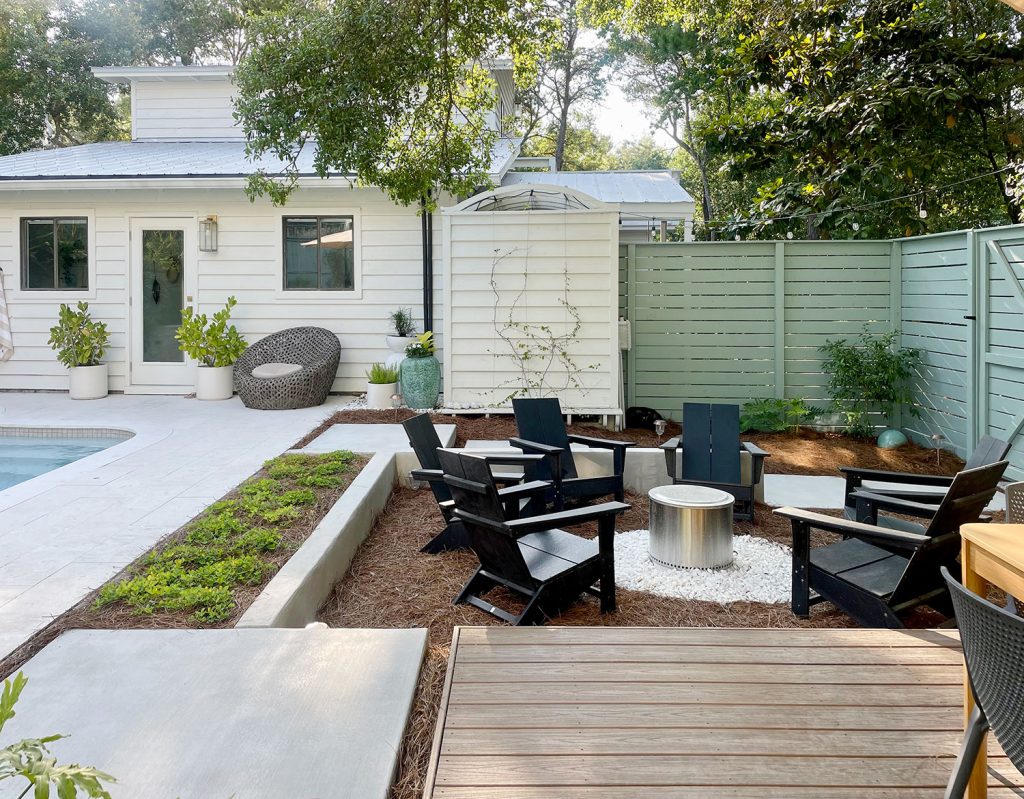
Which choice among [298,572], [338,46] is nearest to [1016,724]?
[298,572]

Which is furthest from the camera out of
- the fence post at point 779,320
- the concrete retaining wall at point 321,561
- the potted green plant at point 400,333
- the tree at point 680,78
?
the tree at point 680,78

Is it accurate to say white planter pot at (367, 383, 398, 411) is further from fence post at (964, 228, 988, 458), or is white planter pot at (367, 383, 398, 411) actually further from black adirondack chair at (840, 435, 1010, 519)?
fence post at (964, 228, 988, 458)

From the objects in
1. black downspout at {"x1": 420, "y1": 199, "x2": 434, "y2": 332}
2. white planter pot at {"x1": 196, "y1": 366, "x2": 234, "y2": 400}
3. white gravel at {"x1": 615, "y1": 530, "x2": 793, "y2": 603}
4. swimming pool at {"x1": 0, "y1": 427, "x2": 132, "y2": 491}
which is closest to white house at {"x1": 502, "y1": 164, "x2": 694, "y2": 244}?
black downspout at {"x1": 420, "y1": 199, "x2": 434, "y2": 332}

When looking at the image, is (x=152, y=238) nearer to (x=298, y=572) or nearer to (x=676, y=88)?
(x=298, y=572)

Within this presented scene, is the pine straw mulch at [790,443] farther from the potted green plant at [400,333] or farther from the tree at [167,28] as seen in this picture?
the tree at [167,28]

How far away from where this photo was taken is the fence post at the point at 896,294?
25.1 feet

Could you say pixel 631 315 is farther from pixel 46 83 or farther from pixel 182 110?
pixel 46 83

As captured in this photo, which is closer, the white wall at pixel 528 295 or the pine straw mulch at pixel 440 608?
the pine straw mulch at pixel 440 608

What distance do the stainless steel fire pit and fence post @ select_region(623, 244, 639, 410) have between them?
410 centimetres

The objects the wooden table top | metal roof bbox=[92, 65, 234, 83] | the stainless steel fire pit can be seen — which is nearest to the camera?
the wooden table top

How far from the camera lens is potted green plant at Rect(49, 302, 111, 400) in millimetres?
9219

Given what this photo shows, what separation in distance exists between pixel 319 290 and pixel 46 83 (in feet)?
49.7

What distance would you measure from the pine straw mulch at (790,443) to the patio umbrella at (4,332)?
4807 mm

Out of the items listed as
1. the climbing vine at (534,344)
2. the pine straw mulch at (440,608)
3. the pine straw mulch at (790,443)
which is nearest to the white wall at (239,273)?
the climbing vine at (534,344)
